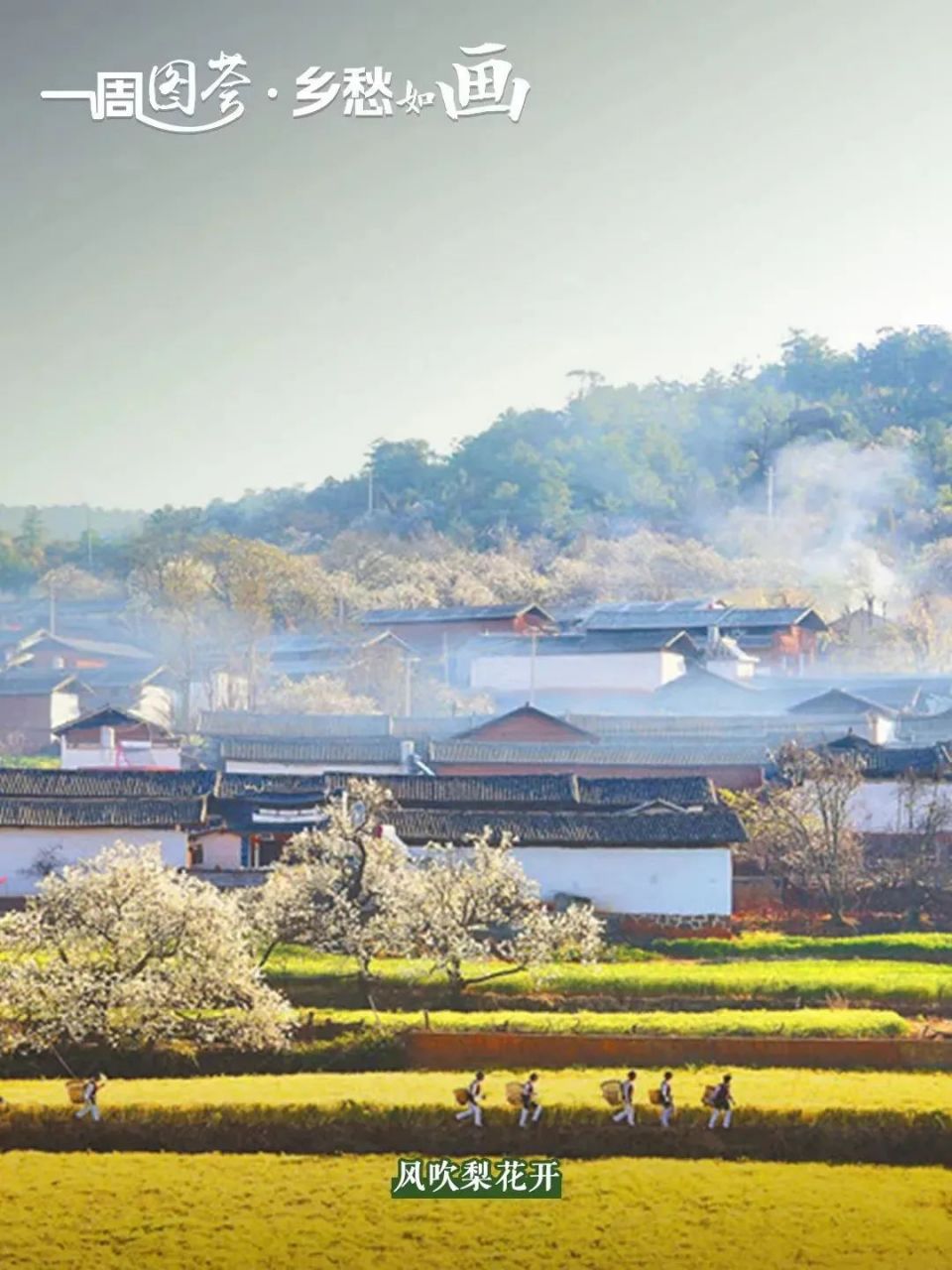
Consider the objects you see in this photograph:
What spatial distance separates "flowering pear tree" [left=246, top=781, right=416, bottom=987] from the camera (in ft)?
27.4

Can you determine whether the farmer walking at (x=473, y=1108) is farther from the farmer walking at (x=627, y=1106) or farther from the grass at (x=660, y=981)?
the grass at (x=660, y=981)

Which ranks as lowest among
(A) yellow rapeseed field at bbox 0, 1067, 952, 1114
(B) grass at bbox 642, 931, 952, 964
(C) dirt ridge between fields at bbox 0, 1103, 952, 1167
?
(C) dirt ridge between fields at bbox 0, 1103, 952, 1167

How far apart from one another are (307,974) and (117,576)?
9359mm

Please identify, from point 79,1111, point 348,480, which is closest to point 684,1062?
point 79,1111

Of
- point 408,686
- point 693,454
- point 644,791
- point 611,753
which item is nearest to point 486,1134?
point 644,791

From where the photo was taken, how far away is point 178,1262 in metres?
5.59

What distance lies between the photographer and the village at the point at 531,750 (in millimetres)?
10375

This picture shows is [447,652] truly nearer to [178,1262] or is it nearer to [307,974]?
[307,974]

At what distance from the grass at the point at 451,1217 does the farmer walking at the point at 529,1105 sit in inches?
11.0

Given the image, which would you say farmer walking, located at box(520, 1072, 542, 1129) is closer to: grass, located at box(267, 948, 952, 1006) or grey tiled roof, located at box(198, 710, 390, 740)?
grass, located at box(267, 948, 952, 1006)

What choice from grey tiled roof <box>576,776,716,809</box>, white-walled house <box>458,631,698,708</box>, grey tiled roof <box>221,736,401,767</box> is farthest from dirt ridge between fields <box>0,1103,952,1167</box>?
white-walled house <box>458,631,698,708</box>

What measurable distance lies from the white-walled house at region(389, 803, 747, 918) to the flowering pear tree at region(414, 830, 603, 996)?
4.53 feet

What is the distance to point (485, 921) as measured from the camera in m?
8.56

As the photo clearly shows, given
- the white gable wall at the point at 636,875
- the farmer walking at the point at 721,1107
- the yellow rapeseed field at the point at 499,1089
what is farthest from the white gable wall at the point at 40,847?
the farmer walking at the point at 721,1107
